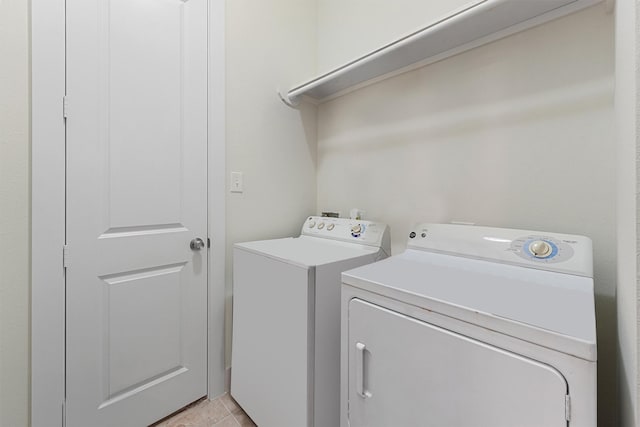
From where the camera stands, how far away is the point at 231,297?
1.67 metres

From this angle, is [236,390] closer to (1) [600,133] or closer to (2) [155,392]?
(2) [155,392]

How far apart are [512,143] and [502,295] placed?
82 cm

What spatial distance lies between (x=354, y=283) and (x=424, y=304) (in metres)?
0.25

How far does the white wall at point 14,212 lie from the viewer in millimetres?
1011

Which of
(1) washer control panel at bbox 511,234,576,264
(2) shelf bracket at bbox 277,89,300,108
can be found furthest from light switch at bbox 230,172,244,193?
(1) washer control panel at bbox 511,234,576,264

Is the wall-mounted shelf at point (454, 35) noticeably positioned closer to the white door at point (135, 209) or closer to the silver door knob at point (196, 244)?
the white door at point (135, 209)

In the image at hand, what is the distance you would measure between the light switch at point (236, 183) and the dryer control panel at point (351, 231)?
507 mm

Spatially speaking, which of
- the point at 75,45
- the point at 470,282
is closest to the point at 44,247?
the point at 75,45

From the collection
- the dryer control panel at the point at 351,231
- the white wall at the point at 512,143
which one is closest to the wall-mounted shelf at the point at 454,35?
the white wall at the point at 512,143

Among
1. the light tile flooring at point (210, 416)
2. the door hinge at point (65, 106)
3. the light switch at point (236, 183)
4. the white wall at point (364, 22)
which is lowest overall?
the light tile flooring at point (210, 416)

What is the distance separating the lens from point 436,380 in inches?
28.2

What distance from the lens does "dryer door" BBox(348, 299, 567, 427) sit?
0.58m

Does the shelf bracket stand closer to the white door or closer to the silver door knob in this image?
the white door

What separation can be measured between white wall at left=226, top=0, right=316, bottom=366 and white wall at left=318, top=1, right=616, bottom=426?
50 cm
